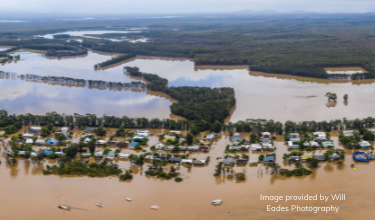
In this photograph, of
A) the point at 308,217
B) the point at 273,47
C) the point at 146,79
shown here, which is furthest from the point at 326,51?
the point at 308,217

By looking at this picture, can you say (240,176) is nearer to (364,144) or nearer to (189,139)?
(189,139)

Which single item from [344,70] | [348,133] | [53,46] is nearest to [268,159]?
[348,133]

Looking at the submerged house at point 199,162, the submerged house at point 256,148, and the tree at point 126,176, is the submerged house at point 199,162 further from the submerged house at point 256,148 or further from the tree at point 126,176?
the tree at point 126,176

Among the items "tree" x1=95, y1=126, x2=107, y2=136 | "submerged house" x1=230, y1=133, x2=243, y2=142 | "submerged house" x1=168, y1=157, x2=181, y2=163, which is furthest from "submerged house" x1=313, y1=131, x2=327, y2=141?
"tree" x1=95, y1=126, x2=107, y2=136

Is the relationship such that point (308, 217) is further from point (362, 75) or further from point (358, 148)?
point (362, 75)

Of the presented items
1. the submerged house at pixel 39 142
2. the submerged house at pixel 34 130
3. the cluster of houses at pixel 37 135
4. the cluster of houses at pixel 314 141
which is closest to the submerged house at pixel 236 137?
the cluster of houses at pixel 314 141

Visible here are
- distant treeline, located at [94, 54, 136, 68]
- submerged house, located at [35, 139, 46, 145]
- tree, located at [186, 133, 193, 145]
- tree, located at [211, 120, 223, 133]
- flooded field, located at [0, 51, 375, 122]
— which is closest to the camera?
tree, located at [186, 133, 193, 145]

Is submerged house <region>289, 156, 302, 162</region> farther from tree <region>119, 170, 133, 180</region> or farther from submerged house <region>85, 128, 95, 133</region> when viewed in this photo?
submerged house <region>85, 128, 95, 133</region>
